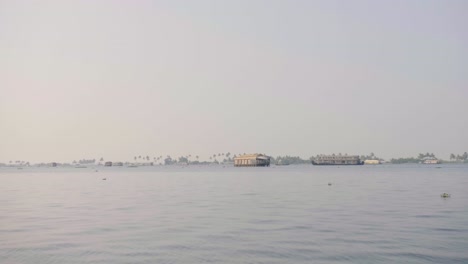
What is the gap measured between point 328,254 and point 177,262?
9.17 m

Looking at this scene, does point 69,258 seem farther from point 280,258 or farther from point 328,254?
point 328,254

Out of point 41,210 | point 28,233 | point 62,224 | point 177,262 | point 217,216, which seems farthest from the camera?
point 41,210

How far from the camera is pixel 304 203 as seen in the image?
5994 cm

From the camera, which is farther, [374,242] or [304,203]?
[304,203]

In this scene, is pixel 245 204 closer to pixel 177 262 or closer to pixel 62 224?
pixel 62 224

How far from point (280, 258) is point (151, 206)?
33808 mm

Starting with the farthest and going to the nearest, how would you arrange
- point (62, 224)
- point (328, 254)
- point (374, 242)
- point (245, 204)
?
1. point (245, 204)
2. point (62, 224)
3. point (374, 242)
4. point (328, 254)

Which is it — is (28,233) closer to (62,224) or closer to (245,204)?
(62,224)

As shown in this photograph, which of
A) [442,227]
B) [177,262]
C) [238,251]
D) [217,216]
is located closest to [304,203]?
[217,216]

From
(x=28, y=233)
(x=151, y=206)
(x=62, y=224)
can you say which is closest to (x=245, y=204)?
(x=151, y=206)

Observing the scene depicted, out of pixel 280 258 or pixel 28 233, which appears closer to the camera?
pixel 280 258

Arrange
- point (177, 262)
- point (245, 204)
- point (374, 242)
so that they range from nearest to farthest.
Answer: point (177, 262)
point (374, 242)
point (245, 204)

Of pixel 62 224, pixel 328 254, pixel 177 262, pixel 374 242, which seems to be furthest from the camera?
pixel 62 224

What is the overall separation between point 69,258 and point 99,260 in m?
2.04
